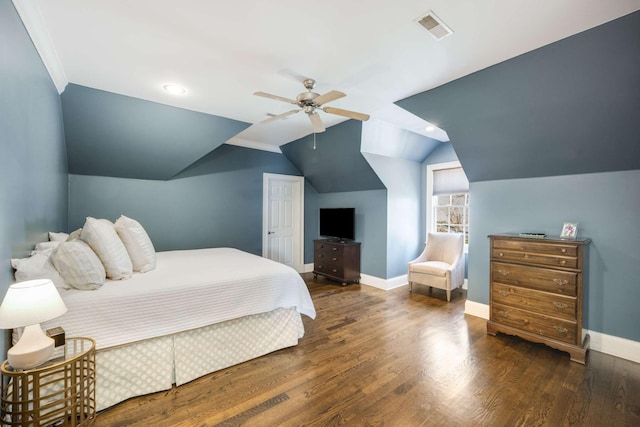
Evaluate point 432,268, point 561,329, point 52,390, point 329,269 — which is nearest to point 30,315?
point 52,390

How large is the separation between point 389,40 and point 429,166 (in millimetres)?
3382

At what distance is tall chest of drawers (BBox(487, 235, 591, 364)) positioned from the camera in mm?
2434

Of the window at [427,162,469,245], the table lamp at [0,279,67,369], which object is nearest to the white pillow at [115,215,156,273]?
the table lamp at [0,279,67,369]

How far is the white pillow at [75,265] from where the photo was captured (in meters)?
1.83

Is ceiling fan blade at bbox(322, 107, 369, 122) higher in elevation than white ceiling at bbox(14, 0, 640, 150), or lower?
lower

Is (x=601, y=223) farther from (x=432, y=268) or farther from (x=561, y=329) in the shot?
(x=432, y=268)

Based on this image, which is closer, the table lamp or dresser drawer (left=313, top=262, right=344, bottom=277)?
the table lamp

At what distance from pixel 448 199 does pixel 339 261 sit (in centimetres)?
221

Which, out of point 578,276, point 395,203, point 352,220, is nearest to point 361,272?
point 352,220

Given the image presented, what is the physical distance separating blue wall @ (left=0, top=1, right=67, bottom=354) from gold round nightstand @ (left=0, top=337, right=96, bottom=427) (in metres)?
0.27

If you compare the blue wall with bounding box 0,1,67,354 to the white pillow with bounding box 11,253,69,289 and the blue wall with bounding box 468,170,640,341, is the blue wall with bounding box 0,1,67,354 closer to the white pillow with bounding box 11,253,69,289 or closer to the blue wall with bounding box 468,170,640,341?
the white pillow with bounding box 11,253,69,289

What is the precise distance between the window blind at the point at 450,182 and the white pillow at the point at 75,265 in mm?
4787

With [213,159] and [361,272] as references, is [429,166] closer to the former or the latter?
[361,272]

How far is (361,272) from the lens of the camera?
499 cm
